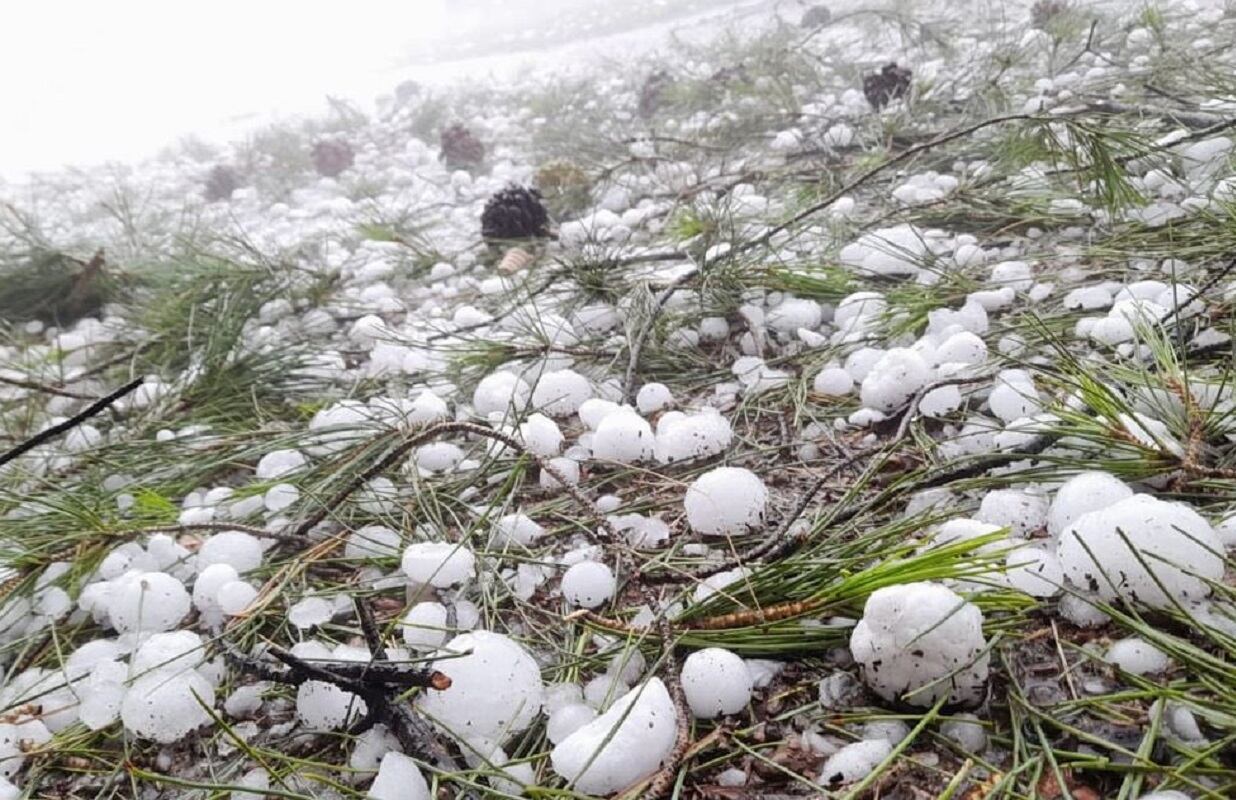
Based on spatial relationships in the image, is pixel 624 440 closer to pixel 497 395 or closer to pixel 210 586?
pixel 497 395

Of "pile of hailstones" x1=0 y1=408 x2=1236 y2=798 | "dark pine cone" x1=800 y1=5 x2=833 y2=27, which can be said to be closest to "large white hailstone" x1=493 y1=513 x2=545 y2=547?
"pile of hailstones" x1=0 y1=408 x2=1236 y2=798

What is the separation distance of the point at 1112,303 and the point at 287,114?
7.06 metres

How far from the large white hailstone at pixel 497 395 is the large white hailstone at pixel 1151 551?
0.84 metres

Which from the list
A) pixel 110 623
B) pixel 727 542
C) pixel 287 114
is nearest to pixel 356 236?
pixel 110 623

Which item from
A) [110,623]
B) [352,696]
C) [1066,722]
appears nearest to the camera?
[1066,722]

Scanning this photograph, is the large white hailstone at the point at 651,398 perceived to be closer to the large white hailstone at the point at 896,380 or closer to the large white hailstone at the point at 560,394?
the large white hailstone at the point at 560,394

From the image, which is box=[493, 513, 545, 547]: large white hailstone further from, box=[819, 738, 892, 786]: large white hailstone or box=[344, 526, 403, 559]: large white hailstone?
box=[819, 738, 892, 786]: large white hailstone

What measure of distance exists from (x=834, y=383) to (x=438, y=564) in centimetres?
65

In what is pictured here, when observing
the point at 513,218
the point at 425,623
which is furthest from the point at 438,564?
the point at 513,218

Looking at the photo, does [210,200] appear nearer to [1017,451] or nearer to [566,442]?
[566,442]

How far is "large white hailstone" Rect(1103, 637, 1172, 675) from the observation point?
0.62 meters

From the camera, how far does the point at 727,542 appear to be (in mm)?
924

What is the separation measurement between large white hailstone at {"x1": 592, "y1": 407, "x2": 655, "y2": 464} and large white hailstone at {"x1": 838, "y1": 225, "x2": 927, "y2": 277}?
0.66m

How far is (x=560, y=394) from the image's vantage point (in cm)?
129
